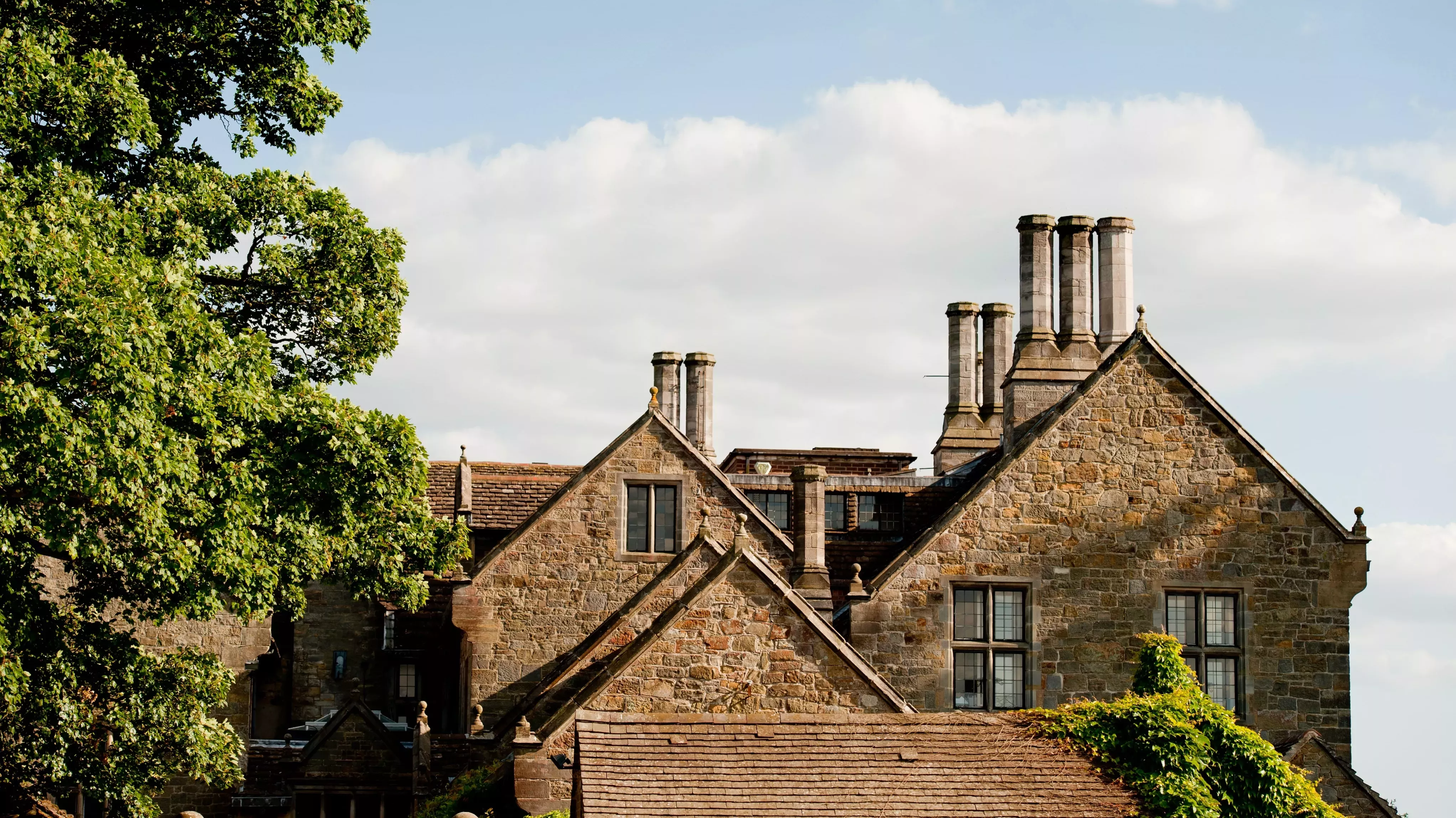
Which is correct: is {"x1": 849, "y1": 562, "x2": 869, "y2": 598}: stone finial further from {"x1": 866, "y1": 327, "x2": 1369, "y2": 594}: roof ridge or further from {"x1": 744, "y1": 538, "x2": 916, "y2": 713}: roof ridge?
{"x1": 744, "y1": 538, "x2": 916, "y2": 713}: roof ridge

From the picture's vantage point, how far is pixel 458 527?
2922cm

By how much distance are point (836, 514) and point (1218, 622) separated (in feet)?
30.1

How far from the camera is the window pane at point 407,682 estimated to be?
4116 cm

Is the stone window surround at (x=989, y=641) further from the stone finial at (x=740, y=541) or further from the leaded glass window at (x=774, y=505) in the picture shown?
the leaded glass window at (x=774, y=505)

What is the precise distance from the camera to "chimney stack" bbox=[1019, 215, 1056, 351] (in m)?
34.4

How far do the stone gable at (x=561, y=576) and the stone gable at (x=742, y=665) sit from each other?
9.79 metres

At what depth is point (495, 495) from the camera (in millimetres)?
40938

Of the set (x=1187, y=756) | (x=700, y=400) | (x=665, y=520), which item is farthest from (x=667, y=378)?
(x=1187, y=756)

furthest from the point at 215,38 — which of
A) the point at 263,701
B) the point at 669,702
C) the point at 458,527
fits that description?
the point at 263,701

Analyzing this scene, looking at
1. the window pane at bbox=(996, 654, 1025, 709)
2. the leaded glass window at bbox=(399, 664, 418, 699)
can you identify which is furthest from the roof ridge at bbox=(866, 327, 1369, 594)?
the leaded glass window at bbox=(399, 664, 418, 699)

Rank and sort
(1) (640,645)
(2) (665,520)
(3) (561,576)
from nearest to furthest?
(1) (640,645), (3) (561,576), (2) (665,520)

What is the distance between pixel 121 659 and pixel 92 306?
5495 mm

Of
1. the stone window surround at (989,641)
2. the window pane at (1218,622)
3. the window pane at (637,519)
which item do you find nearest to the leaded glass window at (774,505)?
the window pane at (637,519)

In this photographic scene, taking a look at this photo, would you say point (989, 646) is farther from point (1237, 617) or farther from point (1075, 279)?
point (1075, 279)
